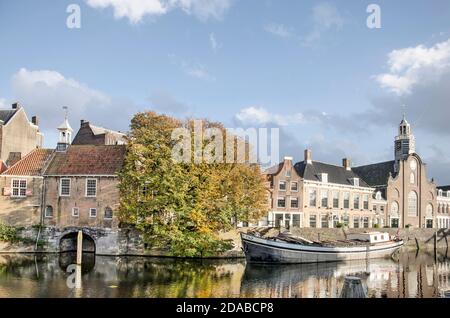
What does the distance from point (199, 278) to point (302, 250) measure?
13660 millimetres

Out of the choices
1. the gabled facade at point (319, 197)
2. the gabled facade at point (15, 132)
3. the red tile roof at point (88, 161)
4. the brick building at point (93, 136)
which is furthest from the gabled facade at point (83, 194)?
the gabled facade at point (319, 197)

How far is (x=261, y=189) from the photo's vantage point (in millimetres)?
43812

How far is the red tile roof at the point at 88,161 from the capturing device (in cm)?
4206

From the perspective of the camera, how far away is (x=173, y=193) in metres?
37.9

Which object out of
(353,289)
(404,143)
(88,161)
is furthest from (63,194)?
(404,143)

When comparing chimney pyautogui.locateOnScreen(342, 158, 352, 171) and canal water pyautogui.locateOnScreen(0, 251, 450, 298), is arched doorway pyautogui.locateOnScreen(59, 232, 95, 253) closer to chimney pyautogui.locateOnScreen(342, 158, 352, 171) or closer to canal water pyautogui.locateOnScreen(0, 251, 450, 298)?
canal water pyautogui.locateOnScreen(0, 251, 450, 298)

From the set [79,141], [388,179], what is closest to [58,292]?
[79,141]

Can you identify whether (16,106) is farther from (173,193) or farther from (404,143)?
(404,143)

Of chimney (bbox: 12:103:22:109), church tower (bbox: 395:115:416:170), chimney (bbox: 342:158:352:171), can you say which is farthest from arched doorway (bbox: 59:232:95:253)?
church tower (bbox: 395:115:416:170)

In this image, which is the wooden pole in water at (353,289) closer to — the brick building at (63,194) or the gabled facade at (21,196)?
the brick building at (63,194)

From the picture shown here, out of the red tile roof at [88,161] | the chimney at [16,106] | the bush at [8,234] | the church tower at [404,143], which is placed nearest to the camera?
the bush at [8,234]

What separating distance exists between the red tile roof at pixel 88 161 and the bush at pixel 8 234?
587cm

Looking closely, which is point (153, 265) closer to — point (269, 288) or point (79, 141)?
point (269, 288)
